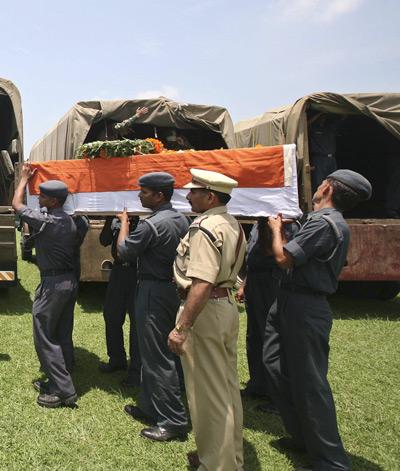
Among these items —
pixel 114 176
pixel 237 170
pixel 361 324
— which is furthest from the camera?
pixel 361 324

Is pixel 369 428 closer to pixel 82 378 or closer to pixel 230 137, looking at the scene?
pixel 82 378

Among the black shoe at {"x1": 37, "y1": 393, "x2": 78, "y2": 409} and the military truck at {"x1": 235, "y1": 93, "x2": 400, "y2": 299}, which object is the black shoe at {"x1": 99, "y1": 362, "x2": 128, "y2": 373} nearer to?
the black shoe at {"x1": 37, "y1": 393, "x2": 78, "y2": 409}

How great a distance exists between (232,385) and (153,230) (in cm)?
113

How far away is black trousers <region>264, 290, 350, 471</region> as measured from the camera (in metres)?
2.79

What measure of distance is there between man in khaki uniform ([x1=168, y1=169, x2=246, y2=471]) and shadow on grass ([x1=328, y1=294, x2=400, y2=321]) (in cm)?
432

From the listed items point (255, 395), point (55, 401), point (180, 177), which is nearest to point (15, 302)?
point (55, 401)

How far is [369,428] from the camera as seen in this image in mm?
3527

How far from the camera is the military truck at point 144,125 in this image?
6.83m

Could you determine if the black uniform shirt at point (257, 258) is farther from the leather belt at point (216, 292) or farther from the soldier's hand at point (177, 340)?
the soldier's hand at point (177, 340)

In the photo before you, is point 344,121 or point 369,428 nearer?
point 369,428

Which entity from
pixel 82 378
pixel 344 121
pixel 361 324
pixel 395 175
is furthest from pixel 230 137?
pixel 82 378

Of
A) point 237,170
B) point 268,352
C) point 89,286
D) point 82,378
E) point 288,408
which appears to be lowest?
point 89,286

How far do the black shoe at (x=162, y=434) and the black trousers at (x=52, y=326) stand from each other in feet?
2.53

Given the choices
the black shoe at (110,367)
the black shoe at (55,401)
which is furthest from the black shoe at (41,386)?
the black shoe at (110,367)
